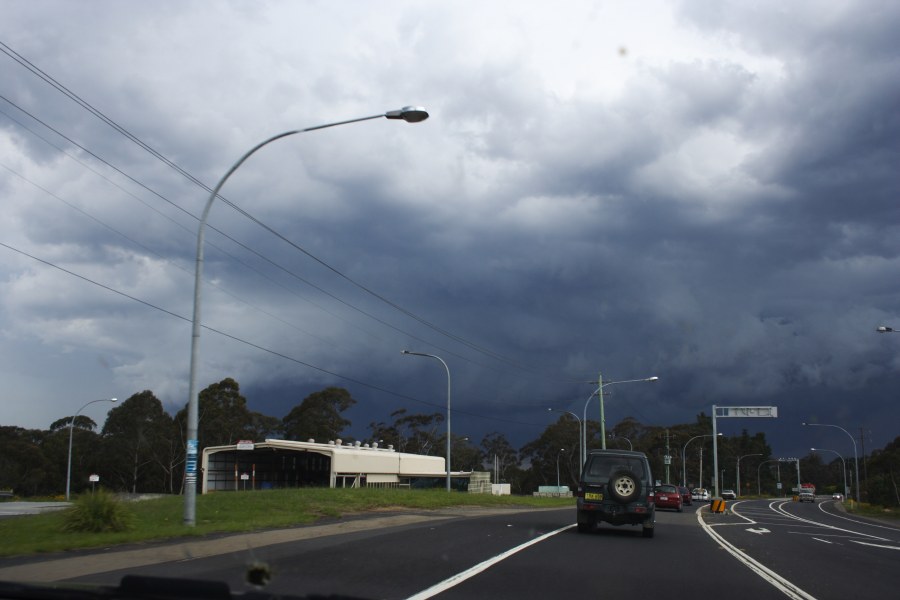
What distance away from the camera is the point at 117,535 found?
49.4 feet

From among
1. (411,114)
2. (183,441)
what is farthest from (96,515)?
(183,441)

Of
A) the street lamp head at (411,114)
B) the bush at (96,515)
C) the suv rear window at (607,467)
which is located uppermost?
the street lamp head at (411,114)

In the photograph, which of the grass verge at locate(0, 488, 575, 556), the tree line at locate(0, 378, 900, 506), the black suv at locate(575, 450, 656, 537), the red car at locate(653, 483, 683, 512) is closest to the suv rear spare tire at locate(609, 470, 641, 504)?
the black suv at locate(575, 450, 656, 537)

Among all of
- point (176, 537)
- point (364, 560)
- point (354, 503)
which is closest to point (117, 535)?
point (176, 537)

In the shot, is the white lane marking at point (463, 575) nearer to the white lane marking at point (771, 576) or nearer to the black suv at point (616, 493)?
the black suv at point (616, 493)

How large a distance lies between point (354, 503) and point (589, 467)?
10.8 metres

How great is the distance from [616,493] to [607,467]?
1.18m

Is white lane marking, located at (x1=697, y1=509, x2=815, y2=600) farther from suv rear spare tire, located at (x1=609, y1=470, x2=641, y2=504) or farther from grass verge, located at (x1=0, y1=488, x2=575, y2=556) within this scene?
grass verge, located at (x1=0, y1=488, x2=575, y2=556)

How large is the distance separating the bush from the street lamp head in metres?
10.0

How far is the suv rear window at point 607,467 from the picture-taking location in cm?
2019

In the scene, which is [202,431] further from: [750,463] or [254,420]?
[750,463]

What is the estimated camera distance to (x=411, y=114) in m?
17.2

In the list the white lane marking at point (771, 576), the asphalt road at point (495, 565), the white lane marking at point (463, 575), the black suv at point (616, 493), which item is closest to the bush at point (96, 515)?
the asphalt road at point (495, 565)

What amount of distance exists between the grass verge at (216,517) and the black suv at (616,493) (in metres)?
7.48
